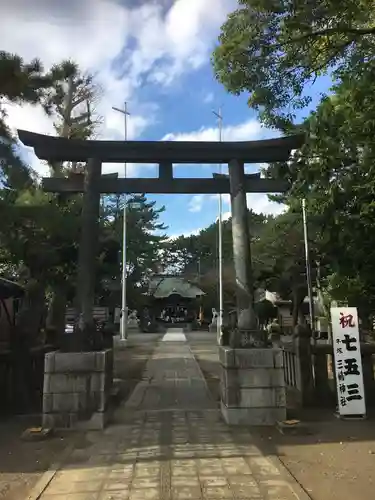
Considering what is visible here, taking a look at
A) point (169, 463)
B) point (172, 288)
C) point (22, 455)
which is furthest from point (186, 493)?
point (172, 288)

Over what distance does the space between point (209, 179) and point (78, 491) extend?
6.17 meters

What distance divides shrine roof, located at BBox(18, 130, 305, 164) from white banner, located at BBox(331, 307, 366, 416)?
313 centimetres

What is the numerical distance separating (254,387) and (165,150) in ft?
14.6

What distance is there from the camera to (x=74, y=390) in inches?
302

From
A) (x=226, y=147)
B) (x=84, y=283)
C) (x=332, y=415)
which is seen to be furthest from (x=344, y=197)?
(x=84, y=283)

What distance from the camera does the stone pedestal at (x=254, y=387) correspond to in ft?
25.3

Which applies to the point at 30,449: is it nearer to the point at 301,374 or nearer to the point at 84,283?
the point at 84,283

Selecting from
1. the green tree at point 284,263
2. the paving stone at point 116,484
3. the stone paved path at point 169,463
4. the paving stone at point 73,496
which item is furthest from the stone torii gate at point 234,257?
the green tree at point 284,263

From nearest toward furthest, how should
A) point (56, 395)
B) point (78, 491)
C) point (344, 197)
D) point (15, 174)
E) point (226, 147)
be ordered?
point (78, 491)
point (56, 395)
point (15, 174)
point (226, 147)
point (344, 197)

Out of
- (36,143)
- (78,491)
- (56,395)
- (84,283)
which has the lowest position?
(78,491)

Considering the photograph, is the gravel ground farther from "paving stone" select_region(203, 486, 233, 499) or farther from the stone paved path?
"paving stone" select_region(203, 486, 233, 499)

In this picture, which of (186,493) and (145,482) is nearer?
(186,493)

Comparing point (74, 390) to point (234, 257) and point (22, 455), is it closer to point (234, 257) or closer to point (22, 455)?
point (22, 455)

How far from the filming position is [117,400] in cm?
994
